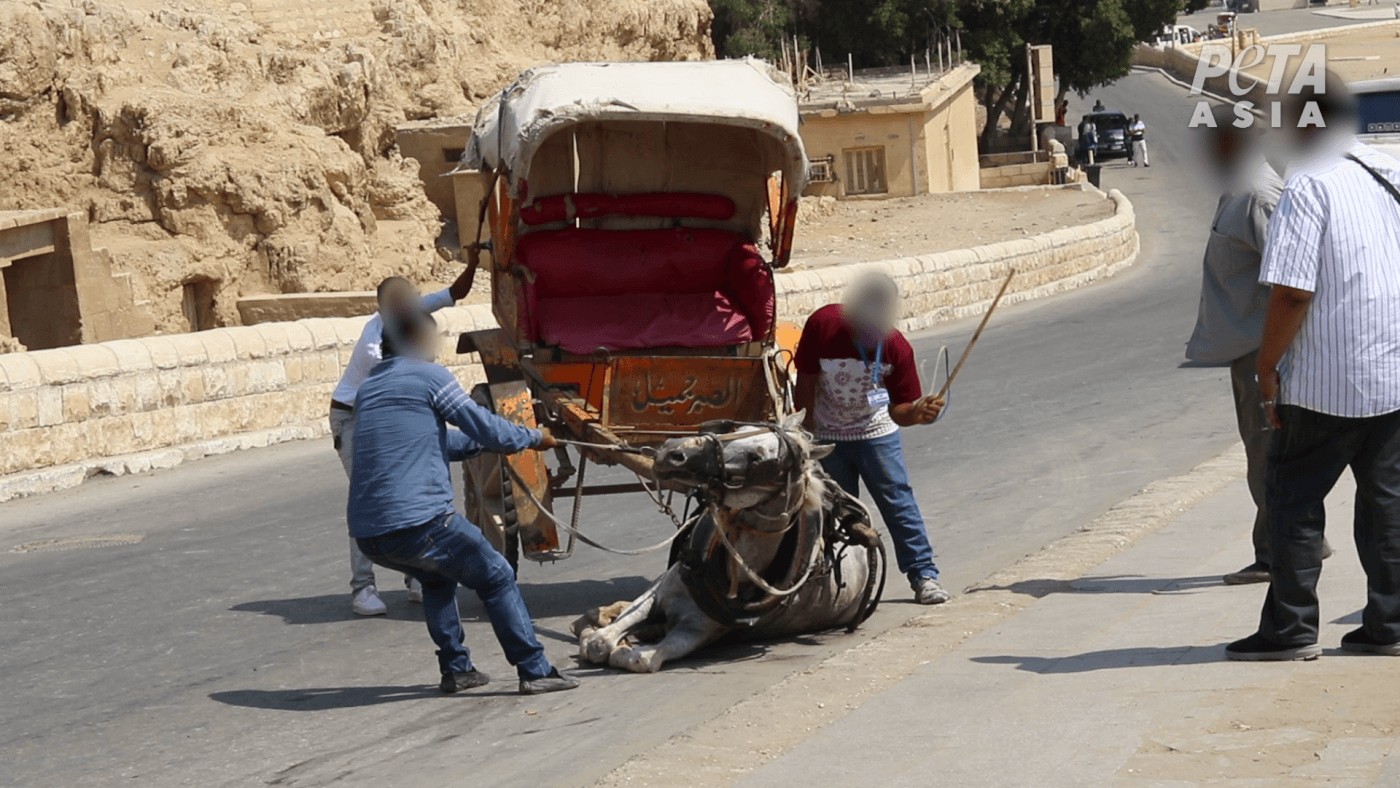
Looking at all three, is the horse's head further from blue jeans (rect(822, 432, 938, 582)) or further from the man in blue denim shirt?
blue jeans (rect(822, 432, 938, 582))

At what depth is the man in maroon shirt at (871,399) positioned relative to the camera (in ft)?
25.5

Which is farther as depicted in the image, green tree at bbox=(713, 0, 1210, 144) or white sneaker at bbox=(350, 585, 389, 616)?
green tree at bbox=(713, 0, 1210, 144)

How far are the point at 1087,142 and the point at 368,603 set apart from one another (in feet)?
163

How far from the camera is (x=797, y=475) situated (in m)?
6.65

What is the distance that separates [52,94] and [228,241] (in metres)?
4.40

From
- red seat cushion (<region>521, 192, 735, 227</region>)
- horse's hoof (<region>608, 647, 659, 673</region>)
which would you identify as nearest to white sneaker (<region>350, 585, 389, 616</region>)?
horse's hoof (<region>608, 647, 659, 673</region>)

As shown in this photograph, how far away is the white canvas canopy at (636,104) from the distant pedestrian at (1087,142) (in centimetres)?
4714

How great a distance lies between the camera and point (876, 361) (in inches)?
303

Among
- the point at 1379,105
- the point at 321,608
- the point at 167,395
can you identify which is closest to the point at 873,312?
the point at 321,608

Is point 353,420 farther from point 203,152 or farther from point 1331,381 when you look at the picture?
point 203,152

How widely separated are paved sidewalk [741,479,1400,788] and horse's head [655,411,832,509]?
101 centimetres

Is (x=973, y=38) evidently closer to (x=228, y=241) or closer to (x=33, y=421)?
(x=228, y=241)

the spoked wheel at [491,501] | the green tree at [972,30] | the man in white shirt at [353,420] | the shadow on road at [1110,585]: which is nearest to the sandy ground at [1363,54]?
the green tree at [972,30]

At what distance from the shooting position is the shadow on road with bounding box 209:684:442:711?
674 cm
